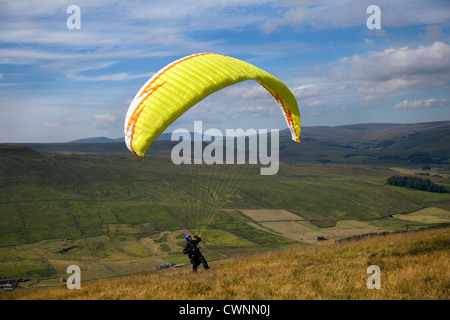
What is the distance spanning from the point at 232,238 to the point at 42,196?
77719 millimetres

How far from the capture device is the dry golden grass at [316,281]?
929 cm

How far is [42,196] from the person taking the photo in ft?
443

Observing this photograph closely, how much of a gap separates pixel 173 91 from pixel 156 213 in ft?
388

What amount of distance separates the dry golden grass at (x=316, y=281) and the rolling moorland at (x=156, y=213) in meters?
53.1

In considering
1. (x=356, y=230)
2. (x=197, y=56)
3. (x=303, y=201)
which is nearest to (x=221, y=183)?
(x=303, y=201)

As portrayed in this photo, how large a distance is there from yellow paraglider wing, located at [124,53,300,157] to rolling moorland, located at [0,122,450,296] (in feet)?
174

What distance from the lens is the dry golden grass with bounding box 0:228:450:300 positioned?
366 inches

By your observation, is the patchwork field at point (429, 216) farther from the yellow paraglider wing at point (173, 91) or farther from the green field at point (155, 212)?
the yellow paraglider wing at point (173, 91)

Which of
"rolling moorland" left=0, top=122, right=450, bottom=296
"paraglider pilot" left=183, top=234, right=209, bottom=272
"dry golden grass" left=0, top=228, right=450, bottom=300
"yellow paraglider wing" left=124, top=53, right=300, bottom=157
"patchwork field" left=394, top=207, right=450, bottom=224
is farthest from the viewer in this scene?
"patchwork field" left=394, top=207, right=450, bottom=224

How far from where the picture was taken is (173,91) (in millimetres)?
12758

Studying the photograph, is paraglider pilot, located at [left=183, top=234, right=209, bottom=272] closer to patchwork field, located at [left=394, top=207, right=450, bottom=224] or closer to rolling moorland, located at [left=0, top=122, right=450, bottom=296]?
rolling moorland, located at [left=0, top=122, right=450, bottom=296]

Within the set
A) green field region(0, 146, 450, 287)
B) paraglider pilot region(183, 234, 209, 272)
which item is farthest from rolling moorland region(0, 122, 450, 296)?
paraglider pilot region(183, 234, 209, 272)

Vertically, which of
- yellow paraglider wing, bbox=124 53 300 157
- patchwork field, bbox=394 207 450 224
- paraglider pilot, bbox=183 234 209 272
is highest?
yellow paraglider wing, bbox=124 53 300 157

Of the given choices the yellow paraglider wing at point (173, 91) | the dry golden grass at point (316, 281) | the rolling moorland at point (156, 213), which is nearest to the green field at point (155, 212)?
the rolling moorland at point (156, 213)
